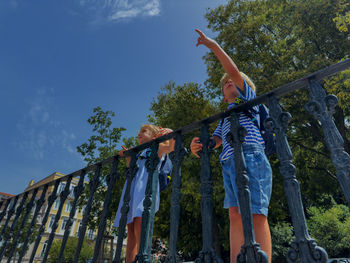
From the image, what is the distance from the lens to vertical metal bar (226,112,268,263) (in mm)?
1251

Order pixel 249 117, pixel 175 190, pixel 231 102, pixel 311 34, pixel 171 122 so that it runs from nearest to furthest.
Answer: pixel 175 190 → pixel 249 117 → pixel 231 102 → pixel 311 34 → pixel 171 122

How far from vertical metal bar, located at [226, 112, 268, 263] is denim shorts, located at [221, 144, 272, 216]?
1.50 feet

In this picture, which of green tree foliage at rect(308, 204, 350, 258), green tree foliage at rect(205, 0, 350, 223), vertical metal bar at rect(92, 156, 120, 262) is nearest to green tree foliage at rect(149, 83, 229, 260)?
green tree foliage at rect(205, 0, 350, 223)

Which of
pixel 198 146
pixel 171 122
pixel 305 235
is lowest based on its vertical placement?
pixel 305 235

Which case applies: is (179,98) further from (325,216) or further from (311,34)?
(325,216)

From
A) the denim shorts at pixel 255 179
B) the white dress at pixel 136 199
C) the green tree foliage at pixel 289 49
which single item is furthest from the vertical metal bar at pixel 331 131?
the green tree foliage at pixel 289 49

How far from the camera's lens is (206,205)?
5.19 feet

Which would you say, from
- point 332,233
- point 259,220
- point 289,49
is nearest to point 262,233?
point 259,220

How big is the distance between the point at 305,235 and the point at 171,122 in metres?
11.5

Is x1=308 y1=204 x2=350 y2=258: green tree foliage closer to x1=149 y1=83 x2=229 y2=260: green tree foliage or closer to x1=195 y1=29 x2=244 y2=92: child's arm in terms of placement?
x1=149 y1=83 x2=229 y2=260: green tree foliage

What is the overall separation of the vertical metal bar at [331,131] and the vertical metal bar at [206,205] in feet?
2.45

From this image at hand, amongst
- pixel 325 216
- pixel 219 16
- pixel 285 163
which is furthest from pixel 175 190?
pixel 325 216

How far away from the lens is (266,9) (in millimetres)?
11836

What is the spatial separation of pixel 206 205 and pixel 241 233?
647mm
